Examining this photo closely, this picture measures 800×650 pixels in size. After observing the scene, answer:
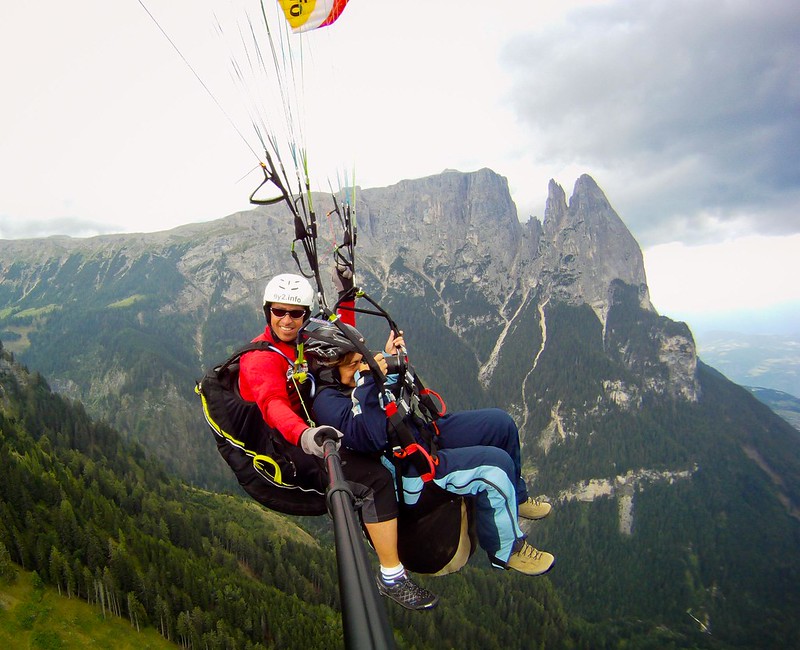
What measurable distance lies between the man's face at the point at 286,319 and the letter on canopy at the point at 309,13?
240 inches

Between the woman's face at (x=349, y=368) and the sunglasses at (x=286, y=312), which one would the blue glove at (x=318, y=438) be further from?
the sunglasses at (x=286, y=312)

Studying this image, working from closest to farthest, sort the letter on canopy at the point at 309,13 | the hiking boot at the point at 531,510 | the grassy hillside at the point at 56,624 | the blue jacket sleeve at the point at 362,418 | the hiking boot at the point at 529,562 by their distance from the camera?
the blue jacket sleeve at the point at 362,418 < the hiking boot at the point at 529,562 < the hiking boot at the point at 531,510 < the letter on canopy at the point at 309,13 < the grassy hillside at the point at 56,624

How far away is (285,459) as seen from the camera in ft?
20.3

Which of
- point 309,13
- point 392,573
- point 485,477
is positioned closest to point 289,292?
point 485,477

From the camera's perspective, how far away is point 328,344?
238 inches

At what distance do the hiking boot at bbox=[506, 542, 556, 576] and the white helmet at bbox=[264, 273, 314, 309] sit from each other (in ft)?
15.9

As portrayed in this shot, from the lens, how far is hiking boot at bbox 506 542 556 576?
21.7 feet

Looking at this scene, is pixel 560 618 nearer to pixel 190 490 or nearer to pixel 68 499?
pixel 190 490

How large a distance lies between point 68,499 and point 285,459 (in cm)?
7976

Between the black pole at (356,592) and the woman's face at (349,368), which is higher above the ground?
the woman's face at (349,368)

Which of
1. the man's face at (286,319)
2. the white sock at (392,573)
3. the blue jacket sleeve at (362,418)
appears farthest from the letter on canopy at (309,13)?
the white sock at (392,573)

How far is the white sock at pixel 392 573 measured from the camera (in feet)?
20.2

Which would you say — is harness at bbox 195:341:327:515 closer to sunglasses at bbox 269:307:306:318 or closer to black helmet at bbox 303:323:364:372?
black helmet at bbox 303:323:364:372

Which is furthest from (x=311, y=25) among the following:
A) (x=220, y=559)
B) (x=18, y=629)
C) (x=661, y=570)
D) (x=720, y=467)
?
(x=720, y=467)
